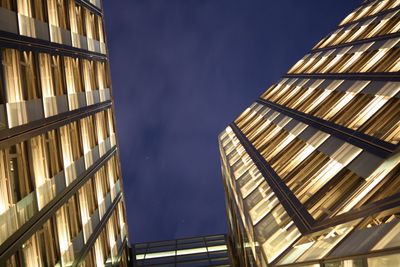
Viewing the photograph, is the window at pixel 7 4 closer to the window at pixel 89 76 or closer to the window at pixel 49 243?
the window at pixel 49 243

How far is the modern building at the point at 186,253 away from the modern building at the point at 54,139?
9123 mm

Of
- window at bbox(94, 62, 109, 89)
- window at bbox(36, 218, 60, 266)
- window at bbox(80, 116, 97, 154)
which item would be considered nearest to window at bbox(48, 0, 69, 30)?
window at bbox(80, 116, 97, 154)

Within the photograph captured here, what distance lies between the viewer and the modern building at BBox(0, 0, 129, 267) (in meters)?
19.8

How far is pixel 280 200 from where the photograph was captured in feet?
80.9

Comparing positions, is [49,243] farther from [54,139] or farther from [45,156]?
[54,139]

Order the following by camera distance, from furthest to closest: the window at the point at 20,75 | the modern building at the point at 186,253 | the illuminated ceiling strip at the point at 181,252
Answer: the illuminated ceiling strip at the point at 181,252 → the modern building at the point at 186,253 → the window at the point at 20,75

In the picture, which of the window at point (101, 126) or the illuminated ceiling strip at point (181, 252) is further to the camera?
the illuminated ceiling strip at point (181, 252)

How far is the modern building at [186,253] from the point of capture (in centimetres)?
4900

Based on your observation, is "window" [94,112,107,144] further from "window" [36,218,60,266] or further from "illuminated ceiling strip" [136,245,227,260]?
"illuminated ceiling strip" [136,245,227,260]

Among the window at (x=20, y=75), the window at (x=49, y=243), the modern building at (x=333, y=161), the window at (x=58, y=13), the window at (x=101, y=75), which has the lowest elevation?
the window at (x=49, y=243)

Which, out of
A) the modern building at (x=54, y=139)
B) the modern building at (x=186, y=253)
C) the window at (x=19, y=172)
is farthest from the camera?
the modern building at (x=186, y=253)

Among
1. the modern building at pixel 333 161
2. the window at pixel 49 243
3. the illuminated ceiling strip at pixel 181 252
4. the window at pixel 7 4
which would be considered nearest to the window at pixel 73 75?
the window at pixel 7 4

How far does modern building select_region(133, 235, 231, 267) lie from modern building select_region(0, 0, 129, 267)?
29.9 ft

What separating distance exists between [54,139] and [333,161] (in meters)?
15.3
